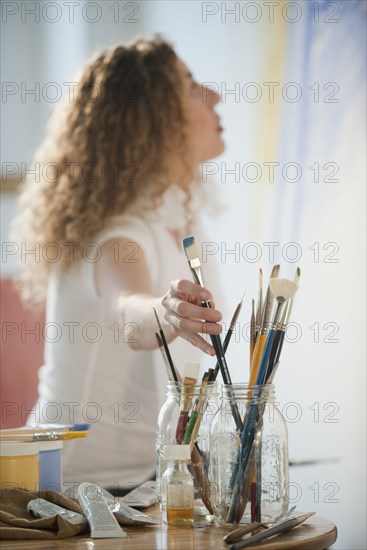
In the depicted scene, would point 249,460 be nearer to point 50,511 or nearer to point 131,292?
point 50,511

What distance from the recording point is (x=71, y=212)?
151 cm

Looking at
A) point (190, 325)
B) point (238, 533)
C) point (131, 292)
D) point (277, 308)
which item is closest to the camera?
point (238, 533)

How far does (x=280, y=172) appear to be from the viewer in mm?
1498

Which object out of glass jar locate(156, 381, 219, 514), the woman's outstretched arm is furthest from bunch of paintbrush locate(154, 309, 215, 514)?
the woman's outstretched arm

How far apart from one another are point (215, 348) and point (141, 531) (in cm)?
23

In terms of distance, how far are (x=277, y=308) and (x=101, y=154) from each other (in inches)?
26.1

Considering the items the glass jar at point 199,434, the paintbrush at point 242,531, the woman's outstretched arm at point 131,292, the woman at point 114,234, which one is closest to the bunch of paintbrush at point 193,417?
the glass jar at point 199,434

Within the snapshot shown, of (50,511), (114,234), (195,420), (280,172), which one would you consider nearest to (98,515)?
(50,511)

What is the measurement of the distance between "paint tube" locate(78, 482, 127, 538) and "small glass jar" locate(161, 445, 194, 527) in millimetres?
70

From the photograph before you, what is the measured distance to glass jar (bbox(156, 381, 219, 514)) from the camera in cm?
101

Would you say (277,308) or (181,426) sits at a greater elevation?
(277,308)

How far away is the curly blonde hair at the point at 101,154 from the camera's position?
59.1 inches

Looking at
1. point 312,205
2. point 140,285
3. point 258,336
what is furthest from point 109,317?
point 258,336

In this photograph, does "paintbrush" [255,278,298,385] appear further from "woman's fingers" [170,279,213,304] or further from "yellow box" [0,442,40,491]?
"yellow box" [0,442,40,491]
